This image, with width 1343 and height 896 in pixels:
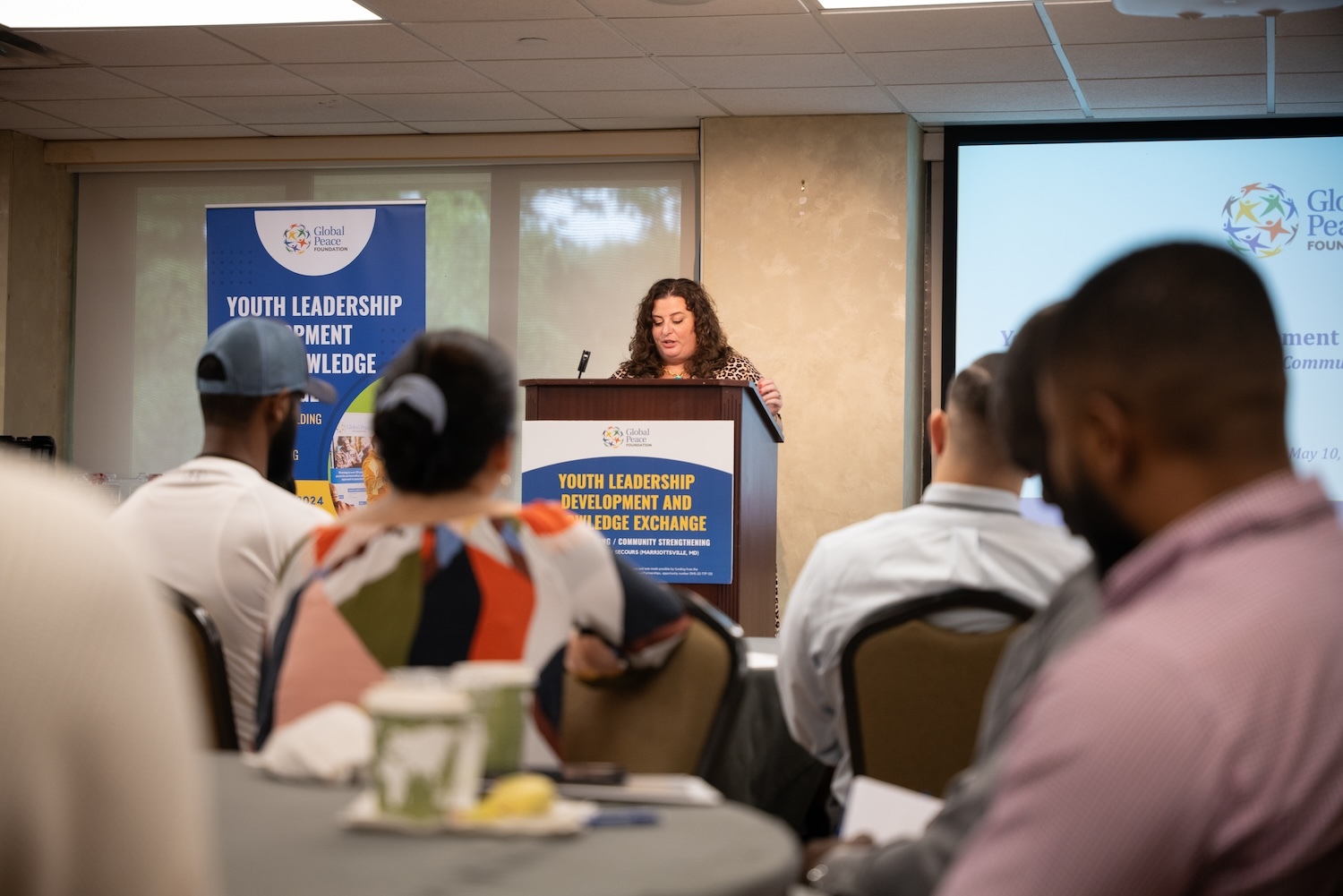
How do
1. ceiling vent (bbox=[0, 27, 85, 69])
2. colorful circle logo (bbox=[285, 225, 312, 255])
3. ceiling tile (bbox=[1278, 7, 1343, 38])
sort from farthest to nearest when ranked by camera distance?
colorful circle logo (bbox=[285, 225, 312, 255]) < ceiling vent (bbox=[0, 27, 85, 69]) < ceiling tile (bbox=[1278, 7, 1343, 38])

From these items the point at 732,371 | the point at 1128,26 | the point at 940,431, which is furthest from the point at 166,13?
the point at 940,431

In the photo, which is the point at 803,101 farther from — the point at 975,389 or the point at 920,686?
the point at 920,686

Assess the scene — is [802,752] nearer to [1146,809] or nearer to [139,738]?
[1146,809]

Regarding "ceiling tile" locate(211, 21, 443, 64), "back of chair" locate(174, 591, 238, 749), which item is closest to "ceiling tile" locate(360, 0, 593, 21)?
"ceiling tile" locate(211, 21, 443, 64)

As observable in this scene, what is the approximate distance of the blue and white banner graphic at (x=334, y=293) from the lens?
784cm

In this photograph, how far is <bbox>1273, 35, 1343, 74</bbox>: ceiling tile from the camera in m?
6.04

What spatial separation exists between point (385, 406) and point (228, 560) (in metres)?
0.70

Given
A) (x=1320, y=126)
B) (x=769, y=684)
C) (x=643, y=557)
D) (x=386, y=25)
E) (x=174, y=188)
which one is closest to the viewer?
(x=769, y=684)

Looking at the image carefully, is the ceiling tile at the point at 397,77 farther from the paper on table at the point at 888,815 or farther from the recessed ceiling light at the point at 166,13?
the paper on table at the point at 888,815

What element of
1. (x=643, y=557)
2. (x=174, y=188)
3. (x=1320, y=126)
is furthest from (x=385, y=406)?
(x=174, y=188)

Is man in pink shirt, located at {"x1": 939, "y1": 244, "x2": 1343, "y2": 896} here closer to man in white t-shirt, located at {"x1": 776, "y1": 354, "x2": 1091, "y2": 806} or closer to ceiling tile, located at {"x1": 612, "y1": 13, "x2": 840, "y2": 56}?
man in white t-shirt, located at {"x1": 776, "y1": 354, "x2": 1091, "y2": 806}

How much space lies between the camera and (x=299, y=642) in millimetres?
1667

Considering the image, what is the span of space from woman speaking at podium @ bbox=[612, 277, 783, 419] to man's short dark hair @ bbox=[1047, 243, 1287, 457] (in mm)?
4849

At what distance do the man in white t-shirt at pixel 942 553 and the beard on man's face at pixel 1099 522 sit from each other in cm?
92
